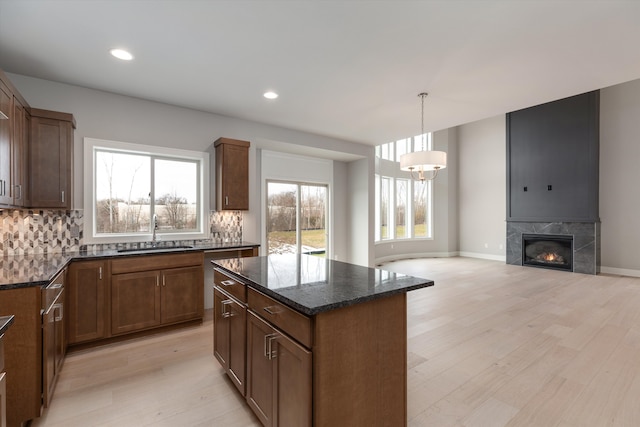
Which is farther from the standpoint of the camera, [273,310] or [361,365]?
[273,310]

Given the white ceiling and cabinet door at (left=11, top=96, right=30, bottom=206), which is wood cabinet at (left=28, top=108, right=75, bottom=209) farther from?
the white ceiling

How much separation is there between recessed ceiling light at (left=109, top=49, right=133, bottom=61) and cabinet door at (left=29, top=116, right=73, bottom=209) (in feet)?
3.15

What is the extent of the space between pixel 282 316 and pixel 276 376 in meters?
0.35

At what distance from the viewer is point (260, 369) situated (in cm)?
181

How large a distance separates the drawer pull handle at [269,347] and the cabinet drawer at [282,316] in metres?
0.07

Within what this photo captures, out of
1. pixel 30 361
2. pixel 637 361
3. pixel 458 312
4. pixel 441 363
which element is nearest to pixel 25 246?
pixel 30 361

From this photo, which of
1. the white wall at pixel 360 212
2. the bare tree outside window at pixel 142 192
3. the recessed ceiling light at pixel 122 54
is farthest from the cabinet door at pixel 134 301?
the white wall at pixel 360 212

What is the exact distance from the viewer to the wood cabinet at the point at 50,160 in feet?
9.52

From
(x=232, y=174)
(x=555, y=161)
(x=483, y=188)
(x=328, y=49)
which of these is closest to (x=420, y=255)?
(x=483, y=188)

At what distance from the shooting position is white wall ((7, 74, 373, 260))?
329 centimetres

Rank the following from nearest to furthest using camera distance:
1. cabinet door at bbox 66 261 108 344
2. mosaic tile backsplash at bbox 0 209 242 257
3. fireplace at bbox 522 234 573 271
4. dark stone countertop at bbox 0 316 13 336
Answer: dark stone countertop at bbox 0 316 13 336 < cabinet door at bbox 66 261 108 344 < mosaic tile backsplash at bbox 0 209 242 257 < fireplace at bbox 522 234 573 271

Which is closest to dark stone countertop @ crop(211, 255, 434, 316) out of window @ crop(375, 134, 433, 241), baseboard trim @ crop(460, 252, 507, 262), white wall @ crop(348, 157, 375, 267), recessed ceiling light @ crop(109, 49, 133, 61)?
recessed ceiling light @ crop(109, 49, 133, 61)

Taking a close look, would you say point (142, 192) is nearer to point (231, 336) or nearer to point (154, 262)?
point (154, 262)

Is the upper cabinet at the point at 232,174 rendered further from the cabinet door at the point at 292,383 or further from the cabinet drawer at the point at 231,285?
the cabinet door at the point at 292,383
